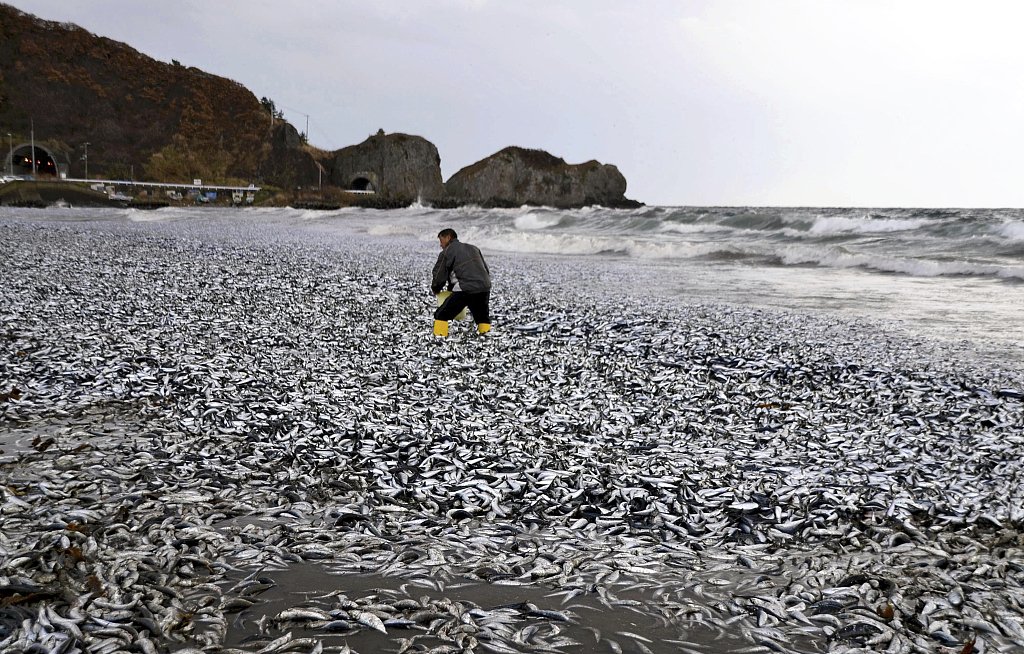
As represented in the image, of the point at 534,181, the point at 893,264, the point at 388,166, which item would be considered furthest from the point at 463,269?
the point at 534,181

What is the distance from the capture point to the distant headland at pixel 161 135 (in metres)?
111

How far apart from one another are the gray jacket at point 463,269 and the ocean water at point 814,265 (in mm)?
7205

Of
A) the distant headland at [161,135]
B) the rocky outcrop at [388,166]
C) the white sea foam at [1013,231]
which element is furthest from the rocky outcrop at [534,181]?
the white sea foam at [1013,231]

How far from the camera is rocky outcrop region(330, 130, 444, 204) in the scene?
146750 millimetres

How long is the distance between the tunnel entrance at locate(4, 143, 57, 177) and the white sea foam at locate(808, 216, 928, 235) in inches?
4275

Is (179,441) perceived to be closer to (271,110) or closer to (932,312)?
(932,312)

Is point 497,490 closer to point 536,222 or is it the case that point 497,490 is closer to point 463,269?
point 463,269

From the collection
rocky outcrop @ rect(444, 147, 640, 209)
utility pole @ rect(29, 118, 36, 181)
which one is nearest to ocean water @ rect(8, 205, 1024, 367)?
utility pole @ rect(29, 118, 36, 181)

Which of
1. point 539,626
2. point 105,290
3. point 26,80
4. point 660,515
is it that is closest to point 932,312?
point 660,515

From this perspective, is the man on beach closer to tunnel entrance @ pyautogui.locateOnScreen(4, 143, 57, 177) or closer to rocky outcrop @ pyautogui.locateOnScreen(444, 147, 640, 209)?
tunnel entrance @ pyautogui.locateOnScreen(4, 143, 57, 177)

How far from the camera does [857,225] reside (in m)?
43.1

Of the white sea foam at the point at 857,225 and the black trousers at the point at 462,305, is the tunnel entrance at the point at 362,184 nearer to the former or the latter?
the white sea foam at the point at 857,225

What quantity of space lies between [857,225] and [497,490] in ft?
141

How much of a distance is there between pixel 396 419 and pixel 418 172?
15039cm
